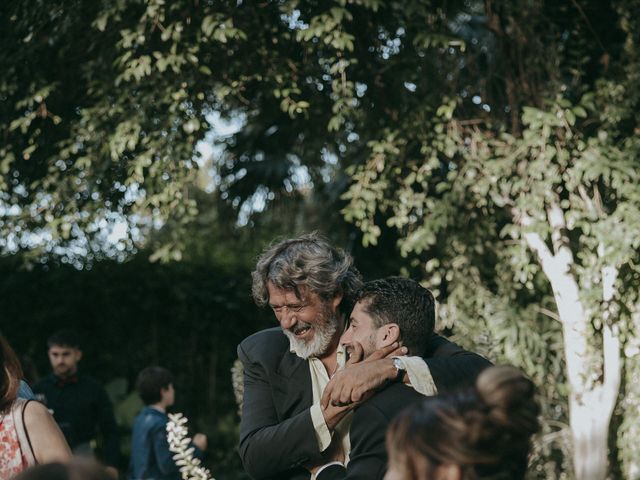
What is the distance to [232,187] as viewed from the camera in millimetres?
10375

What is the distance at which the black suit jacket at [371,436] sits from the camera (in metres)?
2.84

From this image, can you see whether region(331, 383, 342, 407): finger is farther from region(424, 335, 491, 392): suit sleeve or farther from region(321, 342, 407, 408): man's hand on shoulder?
region(424, 335, 491, 392): suit sleeve

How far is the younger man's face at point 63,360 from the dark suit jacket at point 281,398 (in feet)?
14.7

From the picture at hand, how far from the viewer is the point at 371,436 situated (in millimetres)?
2855

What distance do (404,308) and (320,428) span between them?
0.48 metres

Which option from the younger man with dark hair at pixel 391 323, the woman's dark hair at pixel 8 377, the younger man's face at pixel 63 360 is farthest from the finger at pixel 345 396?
the younger man's face at pixel 63 360

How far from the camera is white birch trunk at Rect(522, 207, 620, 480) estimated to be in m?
7.81

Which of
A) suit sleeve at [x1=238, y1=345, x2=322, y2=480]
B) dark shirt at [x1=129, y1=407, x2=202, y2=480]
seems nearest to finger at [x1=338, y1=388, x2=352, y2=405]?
suit sleeve at [x1=238, y1=345, x2=322, y2=480]

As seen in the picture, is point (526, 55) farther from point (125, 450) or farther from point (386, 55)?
point (125, 450)

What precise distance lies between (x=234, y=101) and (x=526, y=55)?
251 cm

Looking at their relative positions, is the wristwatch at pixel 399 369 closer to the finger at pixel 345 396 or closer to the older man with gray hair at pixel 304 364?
the older man with gray hair at pixel 304 364

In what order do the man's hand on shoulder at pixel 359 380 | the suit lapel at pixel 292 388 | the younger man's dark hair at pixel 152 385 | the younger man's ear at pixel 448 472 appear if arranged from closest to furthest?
1. the younger man's ear at pixel 448 472
2. the man's hand on shoulder at pixel 359 380
3. the suit lapel at pixel 292 388
4. the younger man's dark hair at pixel 152 385

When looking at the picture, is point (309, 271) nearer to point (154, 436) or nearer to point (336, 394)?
point (336, 394)

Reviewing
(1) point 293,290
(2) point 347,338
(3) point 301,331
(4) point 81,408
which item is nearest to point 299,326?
(3) point 301,331
